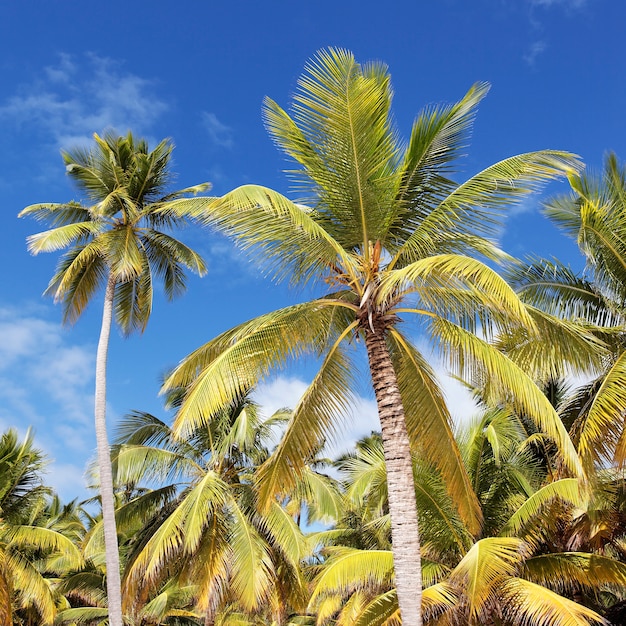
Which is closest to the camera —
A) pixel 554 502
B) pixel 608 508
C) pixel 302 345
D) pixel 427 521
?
pixel 302 345

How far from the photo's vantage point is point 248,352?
946 cm

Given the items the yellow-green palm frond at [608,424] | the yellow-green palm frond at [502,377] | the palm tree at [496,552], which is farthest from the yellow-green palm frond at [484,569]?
the yellow-green palm frond at [502,377]

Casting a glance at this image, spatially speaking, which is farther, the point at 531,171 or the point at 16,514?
the point at 16,514

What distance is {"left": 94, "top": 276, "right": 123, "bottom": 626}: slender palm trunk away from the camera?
1543 cm

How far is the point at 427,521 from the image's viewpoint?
14711 mm

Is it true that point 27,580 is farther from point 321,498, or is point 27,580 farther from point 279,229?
point 279,229

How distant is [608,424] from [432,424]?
245 cm

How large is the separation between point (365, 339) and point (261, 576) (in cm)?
856

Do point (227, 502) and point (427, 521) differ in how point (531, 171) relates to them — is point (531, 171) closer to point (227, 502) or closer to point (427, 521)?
point (427, 521)

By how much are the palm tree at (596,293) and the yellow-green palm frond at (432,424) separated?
1.74m

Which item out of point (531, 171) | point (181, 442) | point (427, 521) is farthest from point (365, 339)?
point (181, 442)

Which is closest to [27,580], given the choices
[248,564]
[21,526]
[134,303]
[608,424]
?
[21,526]

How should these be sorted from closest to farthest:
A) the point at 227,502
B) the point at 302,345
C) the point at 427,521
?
the point at 302,345
the point at 427,521
the point at 227,502

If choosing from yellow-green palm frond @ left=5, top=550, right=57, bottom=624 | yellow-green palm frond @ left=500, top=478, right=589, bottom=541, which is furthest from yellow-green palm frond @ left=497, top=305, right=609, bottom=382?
yellow-green palm frond @ left=5, top=550, right=57, bottom=624
